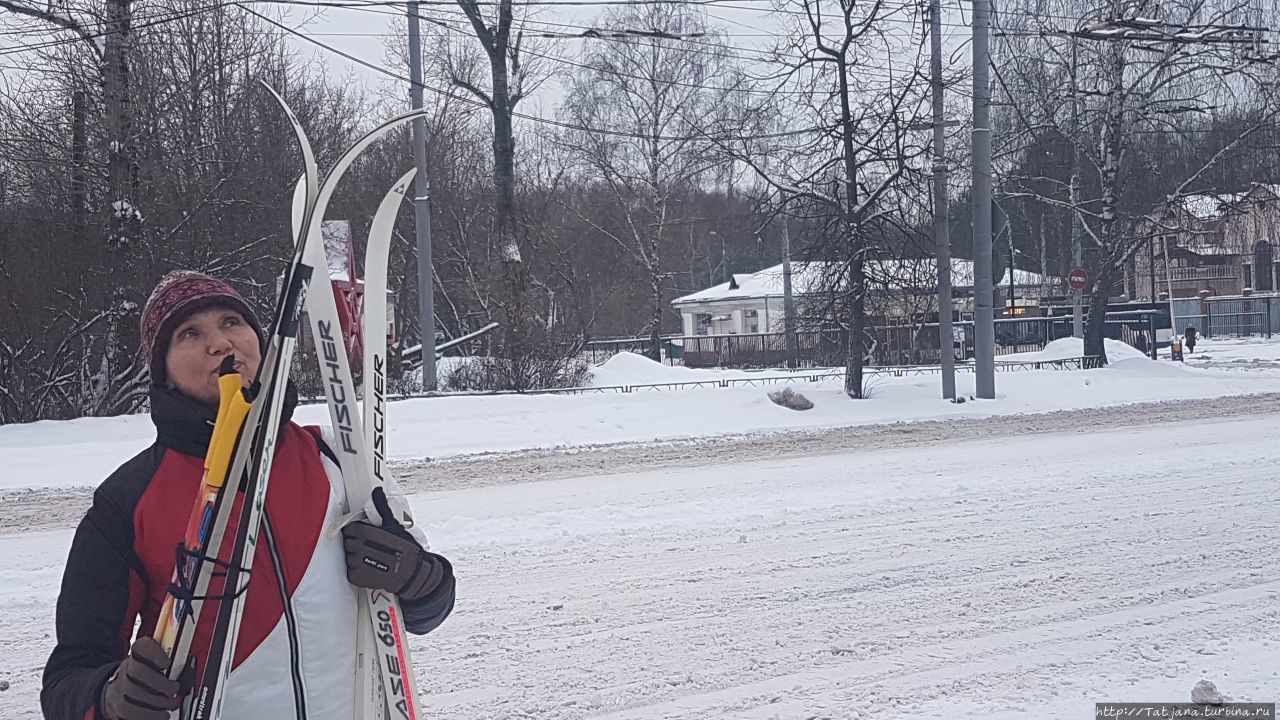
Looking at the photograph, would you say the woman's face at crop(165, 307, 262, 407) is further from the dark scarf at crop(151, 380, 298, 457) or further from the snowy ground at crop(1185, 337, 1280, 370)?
the snowy ground at crop(1185, 337, 1280, 370)

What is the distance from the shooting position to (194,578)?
206 cm

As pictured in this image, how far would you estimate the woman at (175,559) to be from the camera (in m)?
2.17

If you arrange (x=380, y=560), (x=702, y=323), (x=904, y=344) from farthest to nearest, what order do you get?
1. (x=702, y=323)
2. (x=904, y=344)
3. (x=380, y=560)

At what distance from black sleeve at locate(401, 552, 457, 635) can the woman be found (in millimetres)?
135

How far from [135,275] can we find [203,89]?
656 cm

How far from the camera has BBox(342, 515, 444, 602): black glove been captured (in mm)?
2283

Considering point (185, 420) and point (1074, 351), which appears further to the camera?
point (1074, 351)

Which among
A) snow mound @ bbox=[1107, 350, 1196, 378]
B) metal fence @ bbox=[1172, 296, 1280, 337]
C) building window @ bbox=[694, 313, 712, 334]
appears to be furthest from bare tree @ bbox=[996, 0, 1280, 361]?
building window @ bbox=[694, 313, 712, 334]

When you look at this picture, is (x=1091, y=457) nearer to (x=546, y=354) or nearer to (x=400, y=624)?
(x=400, y=624)

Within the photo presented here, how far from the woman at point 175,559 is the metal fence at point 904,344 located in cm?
2858

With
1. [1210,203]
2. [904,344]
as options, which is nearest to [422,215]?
[904,344]

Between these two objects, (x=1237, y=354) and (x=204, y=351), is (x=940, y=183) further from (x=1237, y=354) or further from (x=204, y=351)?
(x=1237, y=354)

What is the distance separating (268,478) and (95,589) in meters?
0.40

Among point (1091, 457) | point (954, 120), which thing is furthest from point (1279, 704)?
point (954, 120)
